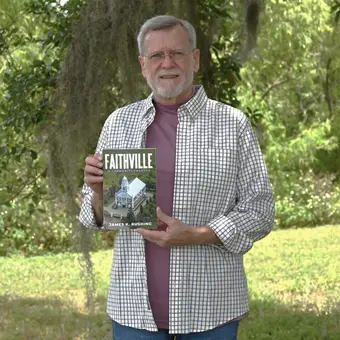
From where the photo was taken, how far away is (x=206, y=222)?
7.05 feet

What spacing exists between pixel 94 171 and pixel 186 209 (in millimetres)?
262

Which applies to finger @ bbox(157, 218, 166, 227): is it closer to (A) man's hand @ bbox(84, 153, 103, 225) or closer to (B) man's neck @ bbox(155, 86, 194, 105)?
(A) man's hand @ bbox(84, 153, 103, 225)

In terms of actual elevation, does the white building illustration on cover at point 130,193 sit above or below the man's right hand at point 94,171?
below

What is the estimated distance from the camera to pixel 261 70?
581 inches

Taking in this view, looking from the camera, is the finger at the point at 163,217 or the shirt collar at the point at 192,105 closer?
the finger at the point at 163,217

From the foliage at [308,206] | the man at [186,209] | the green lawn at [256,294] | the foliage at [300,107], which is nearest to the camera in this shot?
the man at [186,209]

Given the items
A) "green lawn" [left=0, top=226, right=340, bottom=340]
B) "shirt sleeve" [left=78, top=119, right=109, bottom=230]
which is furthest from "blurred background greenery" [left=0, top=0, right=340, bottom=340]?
"shirt sleeve" [left=78, top=119, right=109, bottom=230]

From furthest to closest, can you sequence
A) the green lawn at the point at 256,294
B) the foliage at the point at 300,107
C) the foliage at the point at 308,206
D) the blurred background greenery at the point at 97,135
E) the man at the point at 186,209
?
the foliage at the point at 308,206 < the foliage at the point at 300,107 < the green lawn at the point at 256,294 < the blurred background greenery at the point at 97,135 < the man at the point at 186,209

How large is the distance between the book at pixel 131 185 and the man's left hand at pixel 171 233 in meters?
0.02

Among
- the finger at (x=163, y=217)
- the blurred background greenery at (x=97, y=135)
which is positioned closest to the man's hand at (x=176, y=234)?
the finger at (x=163, y=217)

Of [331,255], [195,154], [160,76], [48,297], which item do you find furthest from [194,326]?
[331,255]

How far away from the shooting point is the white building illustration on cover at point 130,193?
2006mm

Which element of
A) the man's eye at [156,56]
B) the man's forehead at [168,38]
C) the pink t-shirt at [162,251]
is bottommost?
the pink t-shirt at [162,251]

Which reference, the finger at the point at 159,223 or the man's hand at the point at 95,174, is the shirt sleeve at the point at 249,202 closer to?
the finger at the point at 159,223
